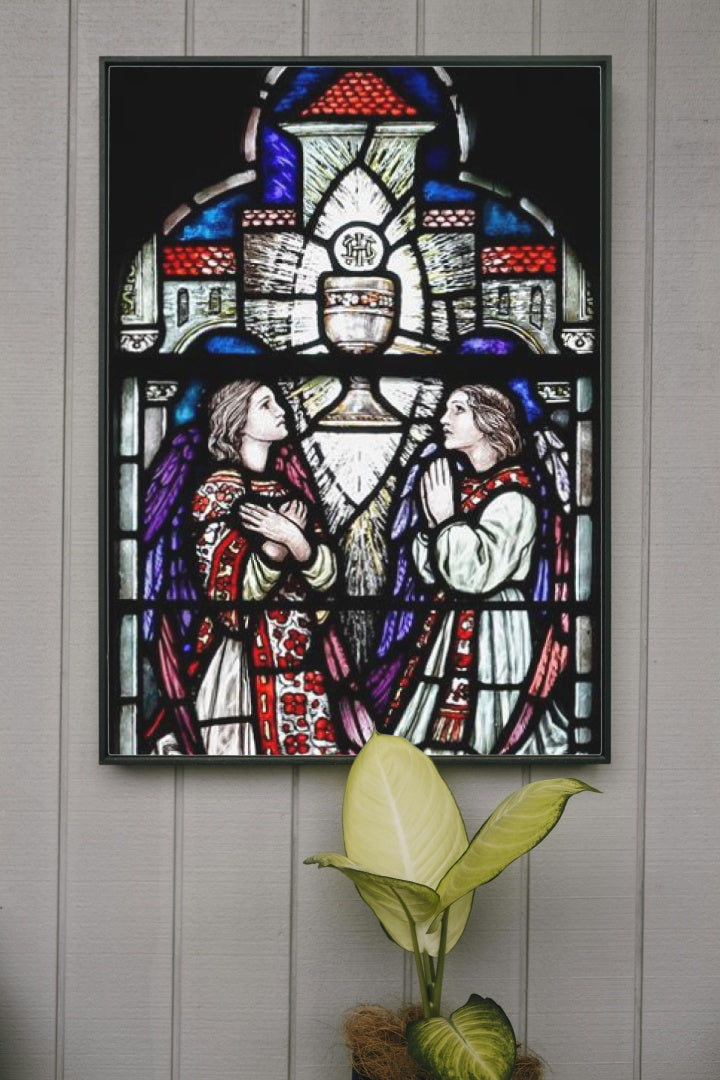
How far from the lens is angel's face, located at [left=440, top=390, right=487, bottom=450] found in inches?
51.4

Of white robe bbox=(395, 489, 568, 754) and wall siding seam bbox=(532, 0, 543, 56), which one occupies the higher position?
wall siding seam bbox=(532, 0, 543, 56)

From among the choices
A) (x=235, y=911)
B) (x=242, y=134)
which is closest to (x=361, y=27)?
(x=242, y=134)

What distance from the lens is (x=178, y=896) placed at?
4.36ft

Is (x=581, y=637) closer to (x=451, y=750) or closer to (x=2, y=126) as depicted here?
(x=451, y=750)

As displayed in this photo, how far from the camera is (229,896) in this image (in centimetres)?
133

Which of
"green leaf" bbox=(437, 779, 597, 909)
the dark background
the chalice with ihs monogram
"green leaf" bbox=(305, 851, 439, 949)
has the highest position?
the dark background

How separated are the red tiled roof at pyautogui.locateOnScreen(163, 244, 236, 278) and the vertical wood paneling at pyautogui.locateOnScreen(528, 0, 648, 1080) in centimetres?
59

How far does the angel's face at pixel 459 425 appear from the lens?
1.31 meters

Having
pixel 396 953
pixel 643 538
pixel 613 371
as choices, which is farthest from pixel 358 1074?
pixel 613 371

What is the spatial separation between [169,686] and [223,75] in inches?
35.7

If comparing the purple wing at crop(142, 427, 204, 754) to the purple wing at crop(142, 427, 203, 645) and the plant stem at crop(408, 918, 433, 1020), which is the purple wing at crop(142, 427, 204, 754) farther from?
the plant stem at crop(408, 918, 433, 1020)

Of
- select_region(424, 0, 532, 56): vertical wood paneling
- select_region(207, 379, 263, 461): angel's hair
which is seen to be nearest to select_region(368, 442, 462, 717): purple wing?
select_region(207, 379, 263, 461): angel's hair

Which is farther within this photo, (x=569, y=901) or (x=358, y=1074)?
(x=569, y=901)

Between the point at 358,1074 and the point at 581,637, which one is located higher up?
the point at 581,637
